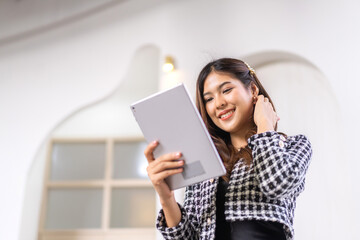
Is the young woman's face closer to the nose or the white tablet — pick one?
the nose

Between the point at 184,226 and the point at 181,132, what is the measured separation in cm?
28

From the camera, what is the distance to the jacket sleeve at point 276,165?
1.00 metres

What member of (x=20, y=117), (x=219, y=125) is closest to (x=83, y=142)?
(x=20, y=117)

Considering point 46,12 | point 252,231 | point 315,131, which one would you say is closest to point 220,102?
point 252,231

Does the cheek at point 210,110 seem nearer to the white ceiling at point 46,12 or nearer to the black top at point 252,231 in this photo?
the black top at point 252,231

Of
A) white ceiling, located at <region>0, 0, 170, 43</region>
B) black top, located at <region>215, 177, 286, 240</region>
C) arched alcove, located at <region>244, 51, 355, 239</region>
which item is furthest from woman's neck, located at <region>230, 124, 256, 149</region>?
white ceiling, located at <region>0, 0, 170, 43</region>

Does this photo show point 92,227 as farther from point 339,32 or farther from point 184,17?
point 339,32

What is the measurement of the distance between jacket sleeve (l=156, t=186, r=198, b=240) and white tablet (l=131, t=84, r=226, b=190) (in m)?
0.12

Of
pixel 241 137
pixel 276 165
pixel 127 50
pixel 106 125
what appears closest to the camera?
pixel 276 165

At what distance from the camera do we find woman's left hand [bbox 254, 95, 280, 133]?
3.63 ft

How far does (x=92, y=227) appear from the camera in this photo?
153 inches

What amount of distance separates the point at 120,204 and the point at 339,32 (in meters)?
2.50

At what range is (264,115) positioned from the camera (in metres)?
1.13

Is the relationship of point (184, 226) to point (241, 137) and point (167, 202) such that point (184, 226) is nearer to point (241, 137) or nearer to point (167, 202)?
point (167, 202)
